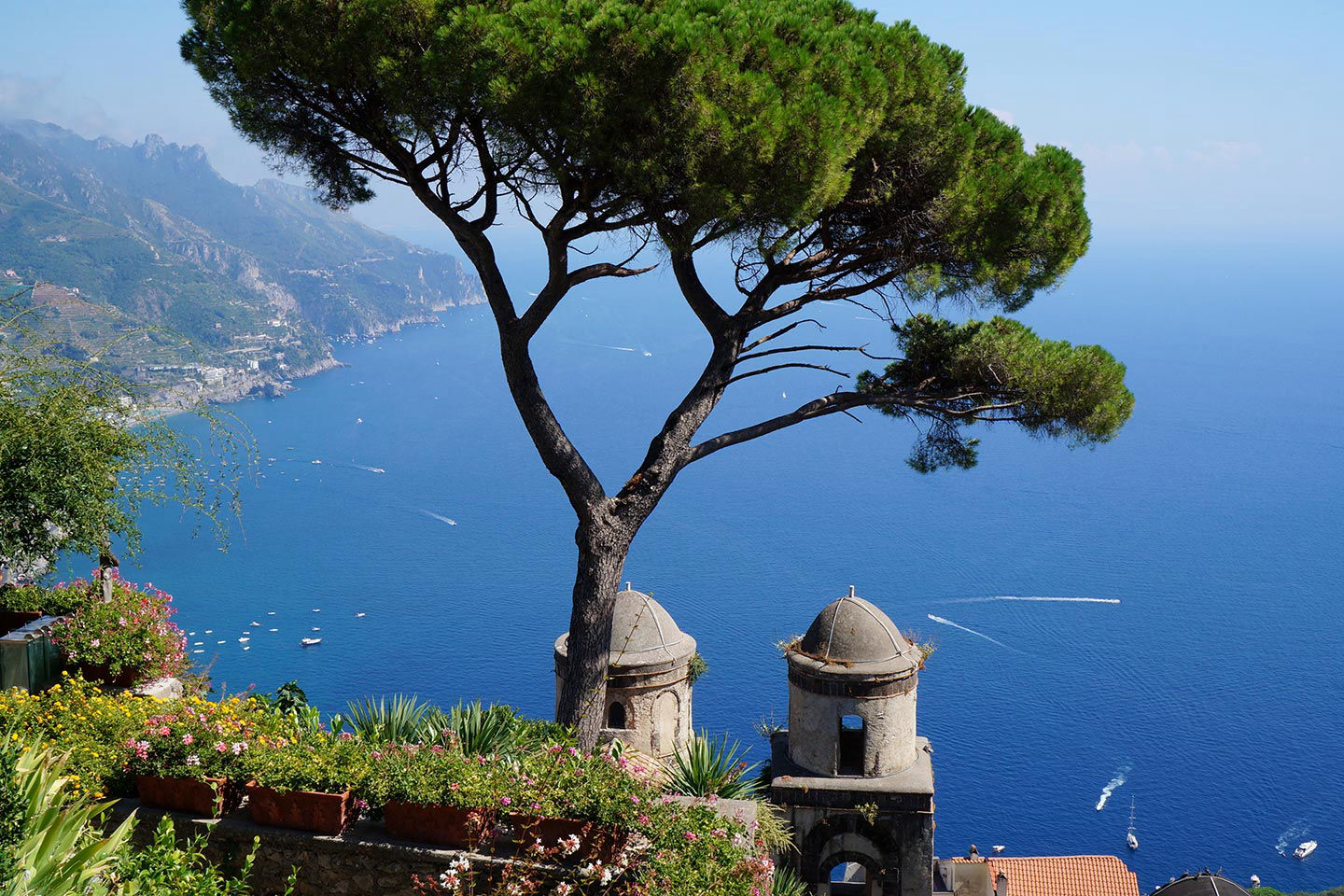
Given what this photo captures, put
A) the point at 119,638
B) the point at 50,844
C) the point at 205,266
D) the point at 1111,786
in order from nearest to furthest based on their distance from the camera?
Result: the point at 50,844
the point at 119,638
the point at 1111,786
the point at 205,266

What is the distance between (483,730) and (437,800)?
130cm

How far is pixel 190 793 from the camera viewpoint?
4.62 m

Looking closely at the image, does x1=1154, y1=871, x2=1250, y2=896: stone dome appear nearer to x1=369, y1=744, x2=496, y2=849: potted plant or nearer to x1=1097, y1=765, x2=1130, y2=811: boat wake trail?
x1=369, y1=744, x2=496, y2=849: potted plant

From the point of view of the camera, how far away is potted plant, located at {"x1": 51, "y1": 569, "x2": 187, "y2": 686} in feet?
21.7

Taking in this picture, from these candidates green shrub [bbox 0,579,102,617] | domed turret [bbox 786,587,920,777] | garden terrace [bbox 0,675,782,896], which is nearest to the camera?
garden terrace [bbox 0,675,782,896]

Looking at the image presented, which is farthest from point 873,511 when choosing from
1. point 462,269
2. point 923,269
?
point 462,269

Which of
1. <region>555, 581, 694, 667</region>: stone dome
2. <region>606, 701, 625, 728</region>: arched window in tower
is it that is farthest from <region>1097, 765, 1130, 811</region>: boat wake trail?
<region>606, 701, 625, 728</region>: arched window in tower

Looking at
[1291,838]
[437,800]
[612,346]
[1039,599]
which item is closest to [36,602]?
[437,800]

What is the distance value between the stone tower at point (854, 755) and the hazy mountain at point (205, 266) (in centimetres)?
6268

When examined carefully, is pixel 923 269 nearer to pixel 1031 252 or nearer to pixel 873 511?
pixel 1031 252

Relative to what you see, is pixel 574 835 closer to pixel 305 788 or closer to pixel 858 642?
pixel 305 788

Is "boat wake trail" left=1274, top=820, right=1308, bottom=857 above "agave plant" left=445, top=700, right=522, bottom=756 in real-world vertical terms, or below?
above

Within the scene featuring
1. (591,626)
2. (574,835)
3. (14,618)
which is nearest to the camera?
(574,835)

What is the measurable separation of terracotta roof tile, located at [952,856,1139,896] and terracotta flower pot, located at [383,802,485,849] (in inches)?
698
